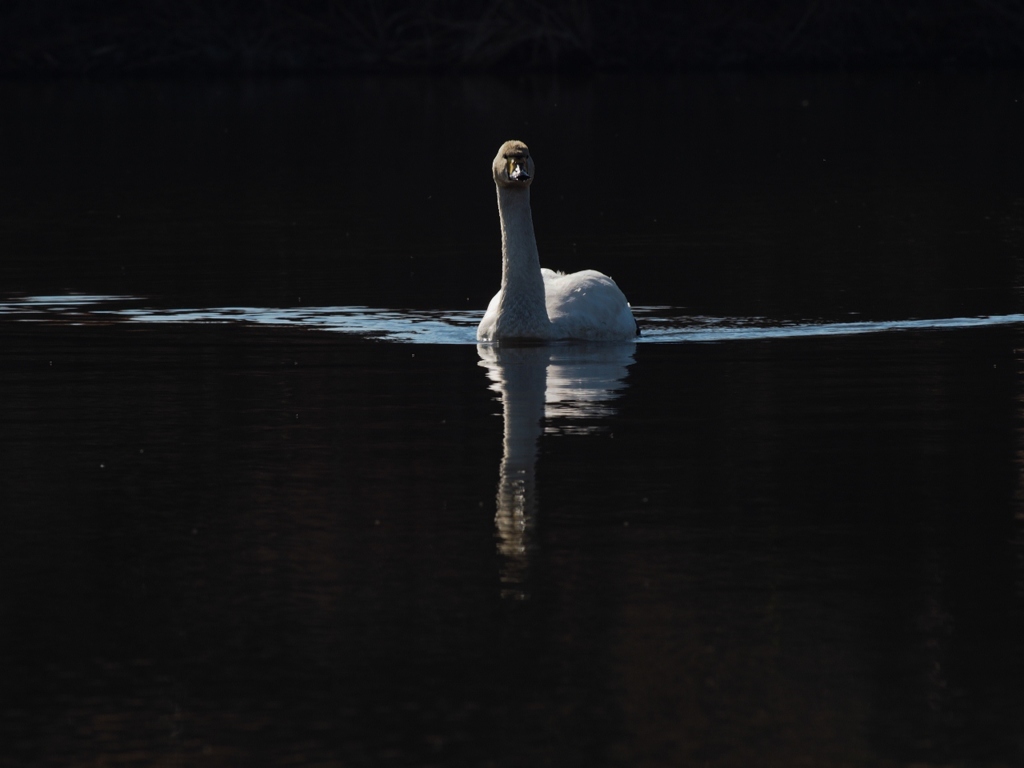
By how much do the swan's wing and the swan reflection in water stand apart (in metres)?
0.09

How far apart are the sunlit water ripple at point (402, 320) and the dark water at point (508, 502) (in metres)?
0.07

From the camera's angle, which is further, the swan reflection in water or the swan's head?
the swan's head

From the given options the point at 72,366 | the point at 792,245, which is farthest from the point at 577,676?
the point at 792,245

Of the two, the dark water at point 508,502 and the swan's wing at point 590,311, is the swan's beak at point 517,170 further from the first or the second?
the dark water at point 508,502

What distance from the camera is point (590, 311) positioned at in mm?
15586

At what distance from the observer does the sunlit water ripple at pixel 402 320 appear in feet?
52.1

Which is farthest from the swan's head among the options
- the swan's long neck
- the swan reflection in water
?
the swan reflection in water

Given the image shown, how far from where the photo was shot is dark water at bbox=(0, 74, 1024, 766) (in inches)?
269

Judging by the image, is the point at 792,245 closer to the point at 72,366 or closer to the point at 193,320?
the point at 193,320

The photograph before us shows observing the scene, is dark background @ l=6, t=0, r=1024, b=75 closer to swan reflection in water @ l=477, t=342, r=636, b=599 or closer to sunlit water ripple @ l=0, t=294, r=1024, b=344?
sunlit water ripple @ l=0, t=294, r=1024, b=344

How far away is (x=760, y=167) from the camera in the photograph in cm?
3262

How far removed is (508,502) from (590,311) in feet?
19.4

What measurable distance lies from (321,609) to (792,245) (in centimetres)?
1473

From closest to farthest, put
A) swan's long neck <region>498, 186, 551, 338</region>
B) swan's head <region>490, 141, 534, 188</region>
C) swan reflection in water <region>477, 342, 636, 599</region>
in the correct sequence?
swan reflection in water <region>477, 342, 636, 599</region>
swan's long neck <region>498, 186, 551, 338</region>
swan's head <region>490, 141, 534, 188</region>
